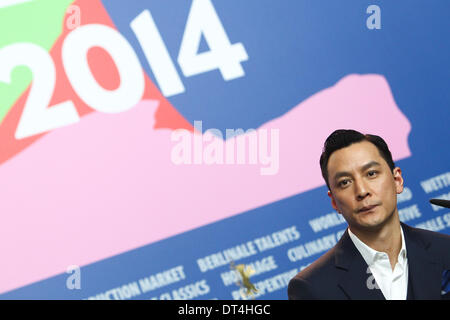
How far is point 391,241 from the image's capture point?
1456mm

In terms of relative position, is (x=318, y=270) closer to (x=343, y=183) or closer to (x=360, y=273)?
(x=360, y=273)

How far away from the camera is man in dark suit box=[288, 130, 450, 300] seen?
4.54ft

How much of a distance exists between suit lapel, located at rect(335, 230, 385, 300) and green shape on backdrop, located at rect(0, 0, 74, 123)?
5.71 ft

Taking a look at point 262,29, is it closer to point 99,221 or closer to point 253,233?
point 253,233

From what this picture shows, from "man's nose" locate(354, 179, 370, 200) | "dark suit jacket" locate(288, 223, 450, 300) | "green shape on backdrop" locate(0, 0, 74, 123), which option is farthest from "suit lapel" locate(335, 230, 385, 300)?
"green shape on backdrop" locate(0, 0, 74, 123)

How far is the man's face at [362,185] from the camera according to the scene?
1.42m

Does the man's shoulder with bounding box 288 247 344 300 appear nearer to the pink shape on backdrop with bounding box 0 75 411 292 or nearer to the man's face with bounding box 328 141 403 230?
the man's face with bounding box 328 141 403 230

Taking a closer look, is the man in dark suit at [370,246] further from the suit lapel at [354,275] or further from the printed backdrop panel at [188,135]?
the printed backdrop panel at [188,135]

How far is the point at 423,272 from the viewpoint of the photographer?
138 cm

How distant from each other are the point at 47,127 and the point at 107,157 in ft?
0.96

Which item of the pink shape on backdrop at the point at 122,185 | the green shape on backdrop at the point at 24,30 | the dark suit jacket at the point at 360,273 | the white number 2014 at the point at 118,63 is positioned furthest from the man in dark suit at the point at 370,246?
the green shape on backdrop at the point at 24,30

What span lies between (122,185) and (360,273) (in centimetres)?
147
